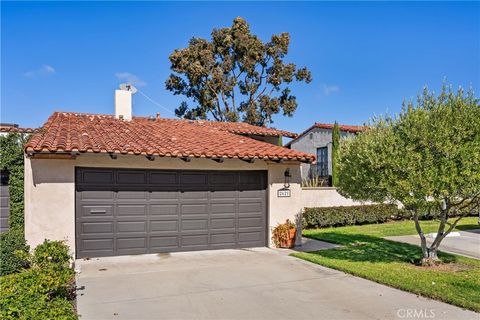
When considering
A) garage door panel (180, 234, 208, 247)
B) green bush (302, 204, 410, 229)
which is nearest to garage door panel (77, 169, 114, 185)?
garage door panel (180, 234, 208, 247)

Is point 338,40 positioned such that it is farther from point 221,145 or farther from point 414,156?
point 414,156

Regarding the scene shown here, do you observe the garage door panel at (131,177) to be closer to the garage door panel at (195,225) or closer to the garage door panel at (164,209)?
the garage door panel at (164,209)

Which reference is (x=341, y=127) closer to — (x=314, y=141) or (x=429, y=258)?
(x=314, y=141)

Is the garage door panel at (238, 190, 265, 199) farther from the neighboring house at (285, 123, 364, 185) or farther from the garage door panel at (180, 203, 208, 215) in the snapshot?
the neighboring house at (285, 123, 364, 185)

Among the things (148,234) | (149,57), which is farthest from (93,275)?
(149,57)

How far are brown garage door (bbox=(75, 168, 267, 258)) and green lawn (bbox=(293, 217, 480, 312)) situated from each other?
215 centimetres

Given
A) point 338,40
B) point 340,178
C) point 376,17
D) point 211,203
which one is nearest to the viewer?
point 340,178

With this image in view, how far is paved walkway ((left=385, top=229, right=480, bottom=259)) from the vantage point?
10.9m

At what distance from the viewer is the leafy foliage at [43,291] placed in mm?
4957

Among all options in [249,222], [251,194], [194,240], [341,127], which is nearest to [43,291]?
[194,240]

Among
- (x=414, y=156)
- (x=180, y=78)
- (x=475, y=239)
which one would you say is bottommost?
(x=475, y=239)

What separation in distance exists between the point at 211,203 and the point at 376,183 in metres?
4.82

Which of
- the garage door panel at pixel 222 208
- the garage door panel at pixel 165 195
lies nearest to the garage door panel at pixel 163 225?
the garage door panel at pixel 165 195

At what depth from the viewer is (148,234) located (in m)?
10.2
